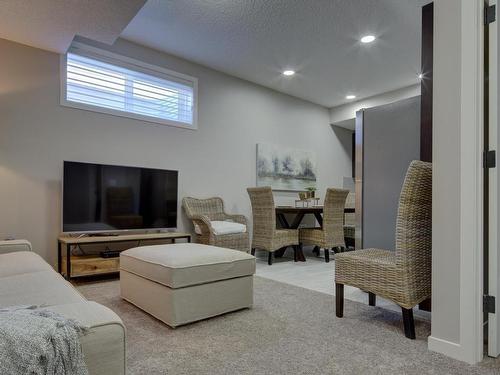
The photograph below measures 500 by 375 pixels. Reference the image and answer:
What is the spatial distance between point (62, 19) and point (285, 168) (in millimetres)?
3887

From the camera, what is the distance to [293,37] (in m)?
3.75

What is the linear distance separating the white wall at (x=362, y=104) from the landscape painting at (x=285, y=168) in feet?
3.18

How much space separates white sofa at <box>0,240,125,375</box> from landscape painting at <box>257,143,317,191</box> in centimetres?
374

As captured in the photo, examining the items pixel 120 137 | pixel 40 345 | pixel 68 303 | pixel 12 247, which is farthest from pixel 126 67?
pixel 40 345

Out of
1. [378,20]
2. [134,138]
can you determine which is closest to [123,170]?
[134,138]

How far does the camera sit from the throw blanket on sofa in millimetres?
695

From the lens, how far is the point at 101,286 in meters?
3.07

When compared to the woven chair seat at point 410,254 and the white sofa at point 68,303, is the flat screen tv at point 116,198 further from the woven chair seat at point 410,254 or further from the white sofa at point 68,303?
the woven chair seat at point 410,254

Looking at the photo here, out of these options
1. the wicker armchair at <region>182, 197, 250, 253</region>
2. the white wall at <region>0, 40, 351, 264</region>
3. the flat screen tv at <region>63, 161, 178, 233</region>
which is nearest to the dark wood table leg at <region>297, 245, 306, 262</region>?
the wicker armchair at <region>182, 197, 250, 253</region>

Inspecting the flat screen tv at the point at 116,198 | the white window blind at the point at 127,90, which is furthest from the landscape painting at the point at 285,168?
the flat screen tv at the point at 116,198

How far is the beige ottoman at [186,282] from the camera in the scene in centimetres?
200

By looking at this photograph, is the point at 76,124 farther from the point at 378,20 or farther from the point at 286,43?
the point at 378,20

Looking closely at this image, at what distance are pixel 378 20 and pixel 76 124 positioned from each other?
3445 millimetres

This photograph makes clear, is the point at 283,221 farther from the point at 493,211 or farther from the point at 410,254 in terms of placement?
the point at 493,211
